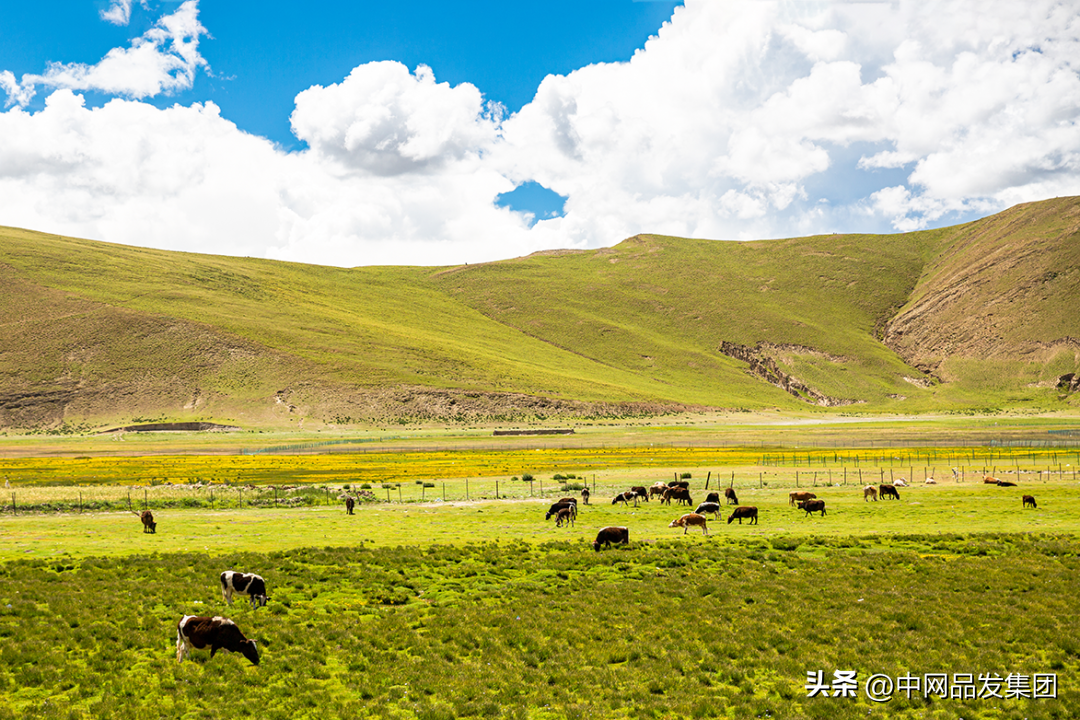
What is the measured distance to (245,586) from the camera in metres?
18.7

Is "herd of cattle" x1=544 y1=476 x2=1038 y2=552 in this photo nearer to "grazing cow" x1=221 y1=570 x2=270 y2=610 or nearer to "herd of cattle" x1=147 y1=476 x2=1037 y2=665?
"herd of cattle" x1=147 y1=476 x2=1037 y2=665

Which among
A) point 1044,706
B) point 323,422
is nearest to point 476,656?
point 1044,706

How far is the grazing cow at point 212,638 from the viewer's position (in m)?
14.5

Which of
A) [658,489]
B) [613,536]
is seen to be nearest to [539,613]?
[613,536]

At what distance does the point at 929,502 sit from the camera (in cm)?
4094

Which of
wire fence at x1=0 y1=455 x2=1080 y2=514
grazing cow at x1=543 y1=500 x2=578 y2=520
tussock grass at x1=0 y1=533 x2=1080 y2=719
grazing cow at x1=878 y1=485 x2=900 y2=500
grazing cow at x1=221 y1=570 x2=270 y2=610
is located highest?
grazing cow at x1=221 y1=570 x2=270 y2=610

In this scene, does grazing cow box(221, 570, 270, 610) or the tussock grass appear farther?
grazing cow box(221, 570, 270, 610)

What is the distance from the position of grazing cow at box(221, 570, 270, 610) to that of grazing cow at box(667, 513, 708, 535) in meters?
18.8

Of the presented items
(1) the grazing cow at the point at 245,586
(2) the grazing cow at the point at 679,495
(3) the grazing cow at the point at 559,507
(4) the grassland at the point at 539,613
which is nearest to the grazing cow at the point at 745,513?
(4) the grassland at the point at 539,613

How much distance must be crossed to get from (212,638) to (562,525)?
21136 mm

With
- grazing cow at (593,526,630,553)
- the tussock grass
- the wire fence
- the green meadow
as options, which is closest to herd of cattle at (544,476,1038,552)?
grazing cow at (593,526,630,553)

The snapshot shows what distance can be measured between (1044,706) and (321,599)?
56.0 feet

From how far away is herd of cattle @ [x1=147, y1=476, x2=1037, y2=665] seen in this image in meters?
14.7

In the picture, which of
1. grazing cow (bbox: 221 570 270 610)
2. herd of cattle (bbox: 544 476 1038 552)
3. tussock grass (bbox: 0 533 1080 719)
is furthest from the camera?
herd of cattle (bbox: 544 476 1038 552)
